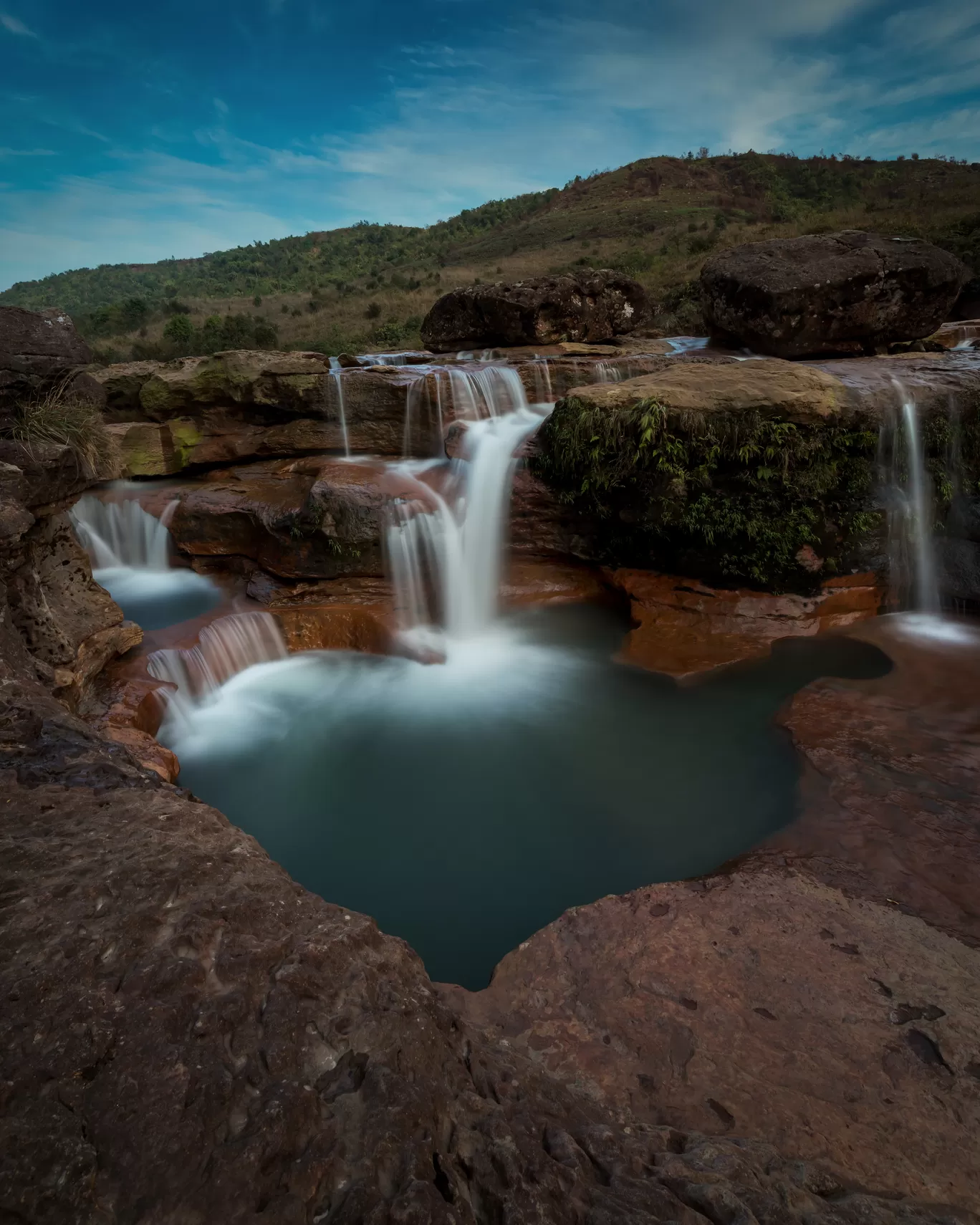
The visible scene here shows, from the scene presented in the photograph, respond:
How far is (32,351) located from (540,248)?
4022 centimetres

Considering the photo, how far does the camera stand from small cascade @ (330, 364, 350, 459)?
10266 mm

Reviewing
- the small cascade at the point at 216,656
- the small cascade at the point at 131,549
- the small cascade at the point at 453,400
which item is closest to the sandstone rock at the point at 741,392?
the small cascade at the point at 453,400

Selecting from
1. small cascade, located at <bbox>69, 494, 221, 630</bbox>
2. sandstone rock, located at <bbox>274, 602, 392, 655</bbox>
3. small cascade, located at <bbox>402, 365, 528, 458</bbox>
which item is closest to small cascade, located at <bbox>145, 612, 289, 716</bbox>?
sandstone rock, located at <bbox>274, 602, 392, 655</bbox>

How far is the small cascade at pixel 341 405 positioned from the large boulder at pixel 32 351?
493cm

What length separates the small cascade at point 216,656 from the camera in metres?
6.86

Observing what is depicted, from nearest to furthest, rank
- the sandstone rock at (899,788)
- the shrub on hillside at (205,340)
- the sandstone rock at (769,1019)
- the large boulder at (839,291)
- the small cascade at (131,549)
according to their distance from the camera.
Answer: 1. the sandstone rock at (769,1019)
2. the sandstone rock at (899,788)
3. the small cascade at (131,549)
4. the large boulder at (839,291)
5. the shrub on hillside at (205,340)

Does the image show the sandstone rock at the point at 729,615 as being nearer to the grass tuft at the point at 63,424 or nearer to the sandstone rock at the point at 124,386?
the grass tuft at the point at 63,424

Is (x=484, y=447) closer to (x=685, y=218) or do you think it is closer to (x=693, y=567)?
(x=693, y=567)

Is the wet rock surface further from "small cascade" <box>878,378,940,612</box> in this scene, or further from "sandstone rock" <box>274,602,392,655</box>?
"small cascade" <box>878,378,940,612</box>

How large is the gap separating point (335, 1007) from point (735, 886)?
9.45 ft

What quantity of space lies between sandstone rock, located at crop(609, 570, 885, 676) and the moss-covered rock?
217mm

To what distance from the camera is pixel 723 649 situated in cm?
780

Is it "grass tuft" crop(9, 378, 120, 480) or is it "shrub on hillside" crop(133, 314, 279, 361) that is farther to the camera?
→ "shrub on hillside" crop(133, 314, 279, 361)

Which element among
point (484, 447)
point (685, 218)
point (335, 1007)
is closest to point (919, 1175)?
point (335, 1007)
